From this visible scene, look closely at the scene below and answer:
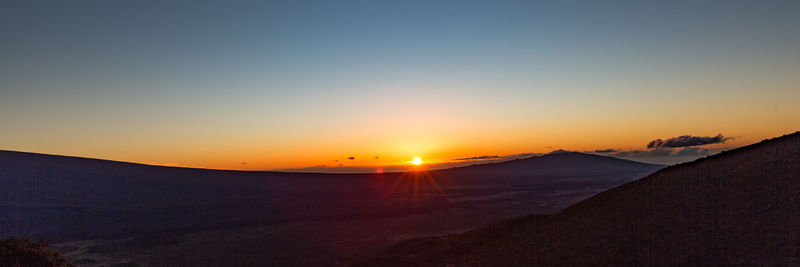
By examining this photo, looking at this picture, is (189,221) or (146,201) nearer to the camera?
(189,221)

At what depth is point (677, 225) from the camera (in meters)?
12.6

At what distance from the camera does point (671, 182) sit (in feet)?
52.7

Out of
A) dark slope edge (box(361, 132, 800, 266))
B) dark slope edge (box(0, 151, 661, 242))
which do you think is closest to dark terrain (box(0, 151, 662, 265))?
dark slope edge (box(0, 151, 661, 242))

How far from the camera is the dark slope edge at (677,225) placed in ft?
35.7

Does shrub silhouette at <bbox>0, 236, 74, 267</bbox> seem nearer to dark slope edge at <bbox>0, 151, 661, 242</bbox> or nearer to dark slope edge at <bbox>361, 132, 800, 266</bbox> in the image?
dark slope edge at <bbox>361, 132, 800, 266</bbox>

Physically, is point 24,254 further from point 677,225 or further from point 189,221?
point 189,221

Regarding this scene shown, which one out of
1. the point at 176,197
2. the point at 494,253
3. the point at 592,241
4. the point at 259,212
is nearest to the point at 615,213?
the point at 592,241

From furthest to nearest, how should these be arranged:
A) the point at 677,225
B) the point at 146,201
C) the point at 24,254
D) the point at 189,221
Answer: the point at 146,201, the point at 189,221, the point at 677,225, the point at 24,254

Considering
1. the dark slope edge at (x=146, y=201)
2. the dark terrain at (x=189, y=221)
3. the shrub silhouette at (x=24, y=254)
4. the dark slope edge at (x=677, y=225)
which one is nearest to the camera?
the dark slope edge at (x=677, y=225)

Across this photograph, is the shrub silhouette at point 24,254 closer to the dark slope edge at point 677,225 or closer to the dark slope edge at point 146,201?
the dark slope edge at point 677,225

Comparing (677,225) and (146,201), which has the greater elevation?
(677,225)

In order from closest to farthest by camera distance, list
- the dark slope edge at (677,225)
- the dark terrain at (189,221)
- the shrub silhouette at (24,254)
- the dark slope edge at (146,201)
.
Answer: the dark slope edge at (677,225) < the shrub silhouette at (24,254) < the dark terrain at (189,221) < the dark slope edge at (146,201)

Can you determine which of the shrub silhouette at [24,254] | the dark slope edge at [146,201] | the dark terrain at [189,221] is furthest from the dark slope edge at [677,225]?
the dark slope edge at [146,201]

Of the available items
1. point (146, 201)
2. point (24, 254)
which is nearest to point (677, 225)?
point (24, 254)
